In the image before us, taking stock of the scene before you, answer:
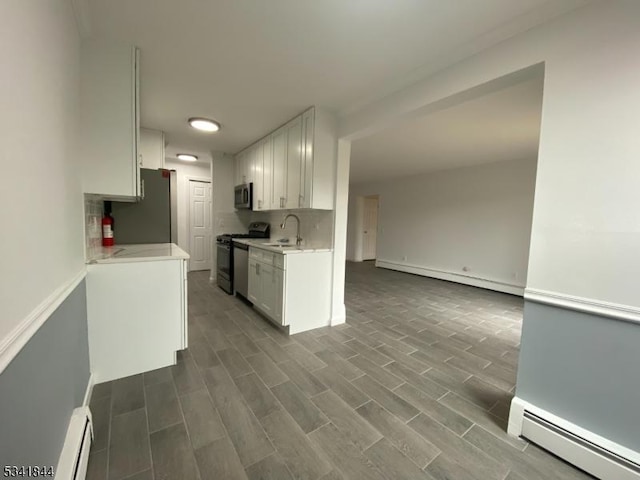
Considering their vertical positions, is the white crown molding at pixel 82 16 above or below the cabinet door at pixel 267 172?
above

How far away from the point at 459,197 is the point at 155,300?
5850mm

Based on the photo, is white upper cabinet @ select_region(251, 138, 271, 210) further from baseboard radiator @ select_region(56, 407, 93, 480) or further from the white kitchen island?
baseboard radiator @ select_region(56, 407, 93, 480)

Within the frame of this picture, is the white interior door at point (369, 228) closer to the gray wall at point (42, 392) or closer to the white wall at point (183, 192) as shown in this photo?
the white wall at point (183, 192)

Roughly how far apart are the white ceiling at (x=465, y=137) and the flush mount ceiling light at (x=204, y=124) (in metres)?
2.06

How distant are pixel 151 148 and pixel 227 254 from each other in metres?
1.90

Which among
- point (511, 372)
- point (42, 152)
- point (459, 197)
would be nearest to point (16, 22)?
point (42, 152)

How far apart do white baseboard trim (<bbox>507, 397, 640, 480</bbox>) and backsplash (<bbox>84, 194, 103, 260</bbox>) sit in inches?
122

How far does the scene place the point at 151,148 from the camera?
3754 millimetres

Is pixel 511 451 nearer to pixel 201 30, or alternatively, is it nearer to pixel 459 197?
pixel 201 30

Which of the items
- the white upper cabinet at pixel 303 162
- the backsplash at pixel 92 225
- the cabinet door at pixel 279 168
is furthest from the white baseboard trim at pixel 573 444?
the backsplash at pixel 92 225

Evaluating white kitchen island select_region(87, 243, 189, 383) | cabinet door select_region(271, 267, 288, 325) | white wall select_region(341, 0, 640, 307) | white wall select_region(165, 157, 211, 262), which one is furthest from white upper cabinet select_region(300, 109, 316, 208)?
white wall select_region(165, 157, 211, 262)

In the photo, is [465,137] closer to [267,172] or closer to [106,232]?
[267,172]

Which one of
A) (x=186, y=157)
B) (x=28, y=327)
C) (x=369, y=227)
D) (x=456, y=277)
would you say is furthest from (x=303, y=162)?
(x=369, y=227)

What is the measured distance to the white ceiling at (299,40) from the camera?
150 cm
